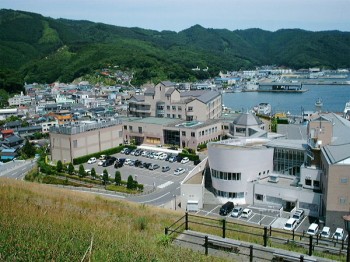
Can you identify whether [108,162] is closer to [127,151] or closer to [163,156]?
[127,151]

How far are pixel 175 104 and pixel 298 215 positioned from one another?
18095 mm

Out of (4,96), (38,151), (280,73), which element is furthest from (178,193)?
(280,73)

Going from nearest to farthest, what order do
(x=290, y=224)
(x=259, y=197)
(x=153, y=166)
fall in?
(x=290, y=224) → (x=259, y=197) → (x=153, y=166)

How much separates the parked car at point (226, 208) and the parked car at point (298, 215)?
2.56 metres

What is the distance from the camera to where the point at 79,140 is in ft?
77.3

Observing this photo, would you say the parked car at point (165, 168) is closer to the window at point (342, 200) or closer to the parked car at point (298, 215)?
the parked car at point (298, 215)

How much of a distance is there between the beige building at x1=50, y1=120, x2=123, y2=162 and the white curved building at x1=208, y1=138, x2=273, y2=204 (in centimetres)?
1045

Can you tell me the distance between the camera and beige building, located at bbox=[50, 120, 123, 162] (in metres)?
23.3

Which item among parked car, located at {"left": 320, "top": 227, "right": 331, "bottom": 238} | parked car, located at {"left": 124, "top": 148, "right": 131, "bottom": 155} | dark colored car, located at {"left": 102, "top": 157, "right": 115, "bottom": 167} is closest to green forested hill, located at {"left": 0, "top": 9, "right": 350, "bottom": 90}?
parked car, located at {"left": 124, "top": 148, "right": 131, "bottom": 155}

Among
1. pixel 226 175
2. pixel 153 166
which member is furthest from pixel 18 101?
pixel 226 175

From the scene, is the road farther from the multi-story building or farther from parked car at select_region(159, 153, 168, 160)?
the multi-story building

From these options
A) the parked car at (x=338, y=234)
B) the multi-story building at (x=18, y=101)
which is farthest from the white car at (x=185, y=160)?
the multi-story building at (x=18, y=101)

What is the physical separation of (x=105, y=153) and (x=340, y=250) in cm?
2033

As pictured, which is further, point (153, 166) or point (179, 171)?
point (153, 166)
